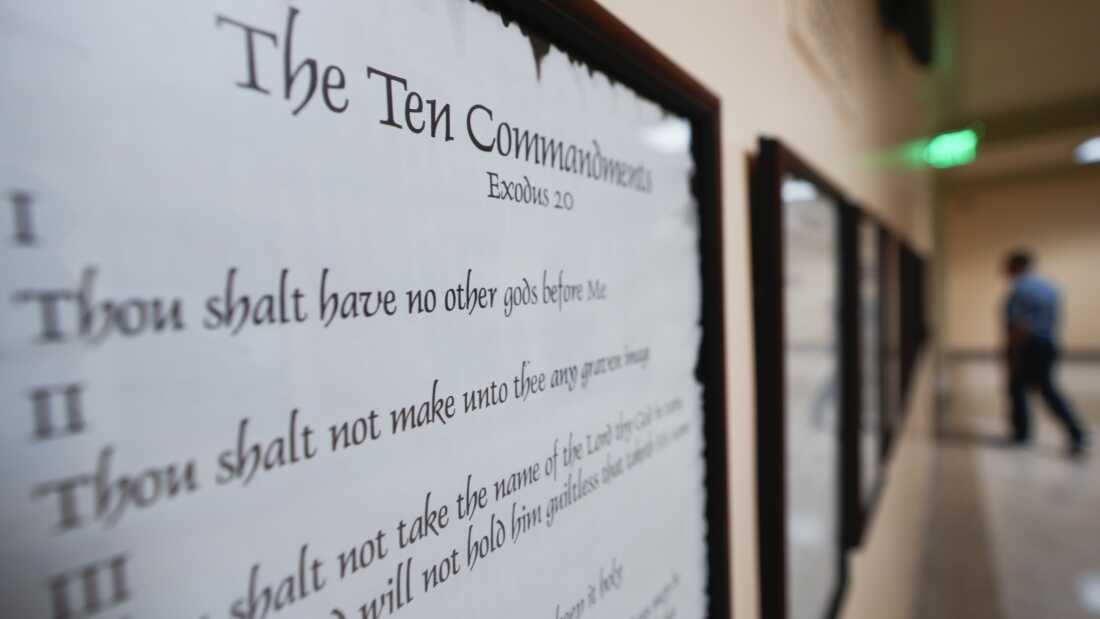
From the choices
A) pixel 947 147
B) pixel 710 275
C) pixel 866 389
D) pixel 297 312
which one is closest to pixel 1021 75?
pixel 947 147

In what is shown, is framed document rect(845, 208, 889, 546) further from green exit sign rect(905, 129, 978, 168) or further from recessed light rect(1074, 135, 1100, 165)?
recessed light rect(1074, 135, 1100, 165)

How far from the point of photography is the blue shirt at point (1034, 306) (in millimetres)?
3867

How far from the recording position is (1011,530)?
286 centimetres

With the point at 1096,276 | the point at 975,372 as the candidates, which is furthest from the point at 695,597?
the point at 1096,276

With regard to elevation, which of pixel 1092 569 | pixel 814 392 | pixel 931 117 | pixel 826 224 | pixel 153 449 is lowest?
pixel 1092 569

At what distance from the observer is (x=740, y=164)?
62 cm

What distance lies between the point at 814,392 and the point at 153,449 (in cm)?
86

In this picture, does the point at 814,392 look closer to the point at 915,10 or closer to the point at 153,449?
the point at 153,449

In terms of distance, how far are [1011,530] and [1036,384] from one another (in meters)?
1.71

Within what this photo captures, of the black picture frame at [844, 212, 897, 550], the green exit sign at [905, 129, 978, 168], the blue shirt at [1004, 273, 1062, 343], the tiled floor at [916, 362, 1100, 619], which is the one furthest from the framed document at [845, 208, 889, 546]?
the blue shirt at [1004, 273, 1062, 343]

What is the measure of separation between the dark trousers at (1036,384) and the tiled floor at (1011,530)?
184 millimetres

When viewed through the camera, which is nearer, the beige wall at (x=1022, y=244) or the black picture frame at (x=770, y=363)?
the black picture frame at (x=770, y=363)

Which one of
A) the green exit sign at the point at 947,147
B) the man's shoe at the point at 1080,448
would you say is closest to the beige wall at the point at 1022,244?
the green exit sign at the point at 947,147

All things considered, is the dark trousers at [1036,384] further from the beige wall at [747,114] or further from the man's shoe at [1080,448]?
the beige wall at [747,114]
